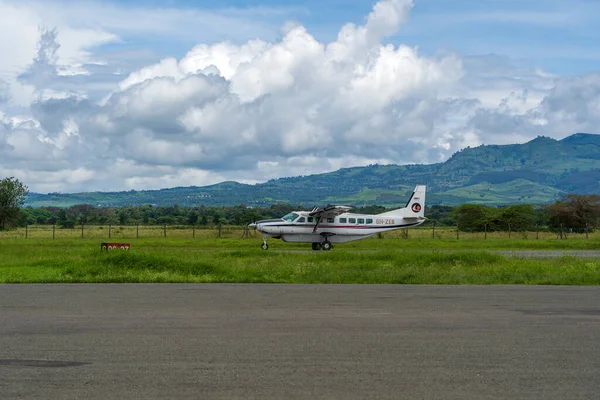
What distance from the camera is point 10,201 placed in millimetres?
77688


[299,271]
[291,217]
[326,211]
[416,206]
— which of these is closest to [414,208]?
[416,206]

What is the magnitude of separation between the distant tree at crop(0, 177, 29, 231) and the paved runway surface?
64.8 meters

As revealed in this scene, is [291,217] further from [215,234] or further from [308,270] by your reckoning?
[308,270]

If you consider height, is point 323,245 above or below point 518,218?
below

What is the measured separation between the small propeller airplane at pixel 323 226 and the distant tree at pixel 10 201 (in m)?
40.6

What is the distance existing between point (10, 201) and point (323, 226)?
144 ft

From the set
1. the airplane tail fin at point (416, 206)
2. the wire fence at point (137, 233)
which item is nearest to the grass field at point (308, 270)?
the airplane tail fin at point (416, 206)

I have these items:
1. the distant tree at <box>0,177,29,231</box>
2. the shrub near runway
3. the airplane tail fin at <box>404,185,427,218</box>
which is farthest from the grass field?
the distant tree at <box>0,177,29,231</box>

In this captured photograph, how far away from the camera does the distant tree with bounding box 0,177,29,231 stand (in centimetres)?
7688

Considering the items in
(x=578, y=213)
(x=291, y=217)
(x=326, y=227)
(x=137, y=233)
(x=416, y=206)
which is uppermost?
(x=578, y=213)

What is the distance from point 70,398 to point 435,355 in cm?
459

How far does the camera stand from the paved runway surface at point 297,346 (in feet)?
26.6

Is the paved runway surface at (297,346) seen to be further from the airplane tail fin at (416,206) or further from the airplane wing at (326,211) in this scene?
the airplane tail fin at (416,206)

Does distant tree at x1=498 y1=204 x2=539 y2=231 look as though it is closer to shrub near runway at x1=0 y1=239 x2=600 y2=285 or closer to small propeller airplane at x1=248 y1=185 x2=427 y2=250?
small propeller airplane at x1=248 y1=185 x2=427 y2=250
